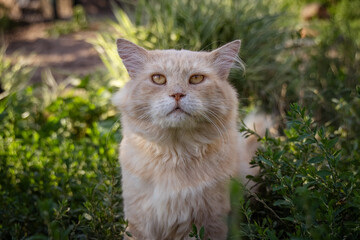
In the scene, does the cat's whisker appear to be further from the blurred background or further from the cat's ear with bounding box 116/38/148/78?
the cat's ear with bounding box 116/38/148/78

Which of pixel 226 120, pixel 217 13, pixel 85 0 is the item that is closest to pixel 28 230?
pixel 226 120

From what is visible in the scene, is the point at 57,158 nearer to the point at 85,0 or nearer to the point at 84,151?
the point at 84,151

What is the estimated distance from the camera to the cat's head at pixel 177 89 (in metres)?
1.59

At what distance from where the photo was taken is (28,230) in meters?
2.01

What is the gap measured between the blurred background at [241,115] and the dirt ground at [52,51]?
0.07 metres

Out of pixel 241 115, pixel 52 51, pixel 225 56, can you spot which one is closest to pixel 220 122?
pixel 225 56

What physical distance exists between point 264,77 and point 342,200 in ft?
7.85

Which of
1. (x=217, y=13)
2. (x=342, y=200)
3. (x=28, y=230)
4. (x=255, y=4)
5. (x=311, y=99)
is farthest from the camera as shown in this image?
(x=255, y=4)

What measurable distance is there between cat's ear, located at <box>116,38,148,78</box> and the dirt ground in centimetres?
294

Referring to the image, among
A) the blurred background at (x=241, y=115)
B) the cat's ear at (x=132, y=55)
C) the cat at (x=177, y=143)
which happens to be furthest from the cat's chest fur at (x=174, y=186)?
the cat's ear at (x=132, y=55)

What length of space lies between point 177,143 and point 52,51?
5.17m

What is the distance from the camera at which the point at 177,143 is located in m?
1.71

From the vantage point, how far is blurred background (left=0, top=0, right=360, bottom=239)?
147cm

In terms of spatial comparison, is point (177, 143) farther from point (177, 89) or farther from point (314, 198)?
point (314, 198)
